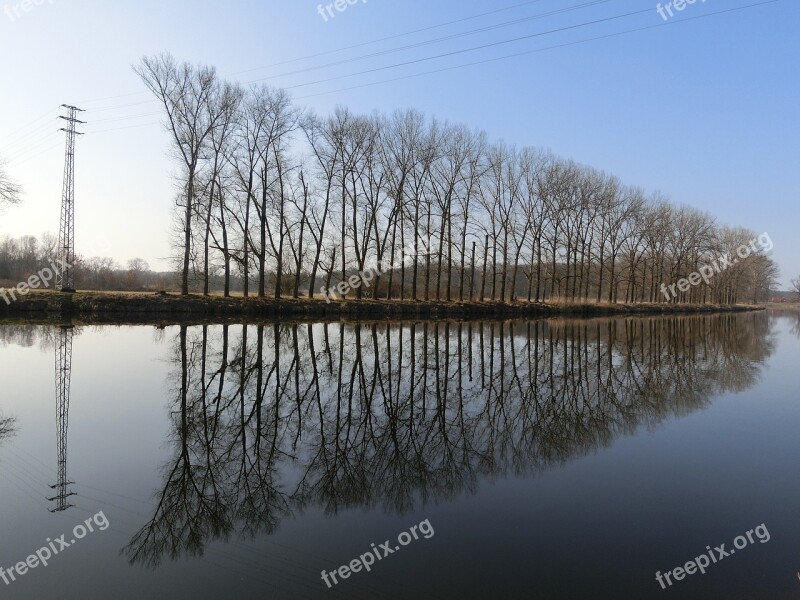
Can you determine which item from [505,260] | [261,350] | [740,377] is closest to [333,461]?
[261,350]

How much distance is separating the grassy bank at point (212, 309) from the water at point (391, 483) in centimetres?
1998

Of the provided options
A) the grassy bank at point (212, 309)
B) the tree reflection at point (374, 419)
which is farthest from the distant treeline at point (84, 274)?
the tree reflection at point (374, 419)

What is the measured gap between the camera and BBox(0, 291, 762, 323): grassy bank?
30797mm

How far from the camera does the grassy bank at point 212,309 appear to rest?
1212 inches

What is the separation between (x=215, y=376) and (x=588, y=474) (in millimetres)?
9016

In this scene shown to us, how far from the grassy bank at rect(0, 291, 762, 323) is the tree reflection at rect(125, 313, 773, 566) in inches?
605

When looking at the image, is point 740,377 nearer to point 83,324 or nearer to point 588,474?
point 588,474

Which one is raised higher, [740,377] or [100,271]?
[100,271]

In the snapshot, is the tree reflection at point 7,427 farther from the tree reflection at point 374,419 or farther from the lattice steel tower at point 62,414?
the tree reflection at point 374,419

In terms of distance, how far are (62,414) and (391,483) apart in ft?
20.9

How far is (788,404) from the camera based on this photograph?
11.5m

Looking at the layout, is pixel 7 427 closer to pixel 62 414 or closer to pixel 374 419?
pixel 62 414

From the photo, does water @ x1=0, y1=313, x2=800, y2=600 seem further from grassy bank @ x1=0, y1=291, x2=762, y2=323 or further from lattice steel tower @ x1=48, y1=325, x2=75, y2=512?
grassy bank @ x1=0, y1=291, x2=762, y2=323

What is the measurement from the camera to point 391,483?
612 centimetres
